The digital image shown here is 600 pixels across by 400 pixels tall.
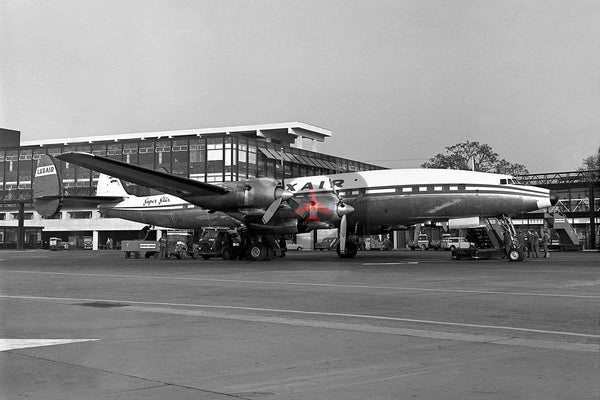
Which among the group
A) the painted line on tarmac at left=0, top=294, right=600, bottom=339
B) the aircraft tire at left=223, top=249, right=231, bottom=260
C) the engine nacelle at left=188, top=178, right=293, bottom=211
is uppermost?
the engine nacelle at left=188, top=178, right=293, bottom=211

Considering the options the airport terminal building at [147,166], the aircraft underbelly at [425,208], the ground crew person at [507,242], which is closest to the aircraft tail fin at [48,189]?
the aircraft underbelly at [425,208]

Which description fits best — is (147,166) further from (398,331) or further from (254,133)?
(398,331)

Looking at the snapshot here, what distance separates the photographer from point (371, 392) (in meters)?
5.55

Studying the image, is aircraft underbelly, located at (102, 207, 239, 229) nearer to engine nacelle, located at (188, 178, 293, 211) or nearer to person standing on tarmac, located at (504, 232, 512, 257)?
engine nacelle, located at (188, 178, 293, 211)

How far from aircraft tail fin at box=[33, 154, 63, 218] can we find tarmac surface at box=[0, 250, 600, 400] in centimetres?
2084

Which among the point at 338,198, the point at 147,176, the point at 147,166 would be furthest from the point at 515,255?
the point at 147,166

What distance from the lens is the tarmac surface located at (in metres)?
5.69

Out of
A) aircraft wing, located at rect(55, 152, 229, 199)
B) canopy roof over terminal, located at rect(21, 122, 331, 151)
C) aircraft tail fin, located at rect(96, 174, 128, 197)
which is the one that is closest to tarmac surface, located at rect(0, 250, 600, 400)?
aircraft wing, located at rect(55, 152, 229, 199)

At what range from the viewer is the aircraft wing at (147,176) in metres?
29.2

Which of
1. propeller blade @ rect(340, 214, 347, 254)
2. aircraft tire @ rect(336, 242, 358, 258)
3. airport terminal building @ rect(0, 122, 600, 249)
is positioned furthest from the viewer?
airport terminal building @ rect(0, 122, 600, 249)

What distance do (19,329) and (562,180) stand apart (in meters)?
70.8

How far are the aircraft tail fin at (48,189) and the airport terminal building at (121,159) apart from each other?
135ft

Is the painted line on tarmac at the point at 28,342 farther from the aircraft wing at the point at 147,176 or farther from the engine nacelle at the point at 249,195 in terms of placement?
the engine nacelle at the point at 249,195

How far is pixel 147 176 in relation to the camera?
103 feet
